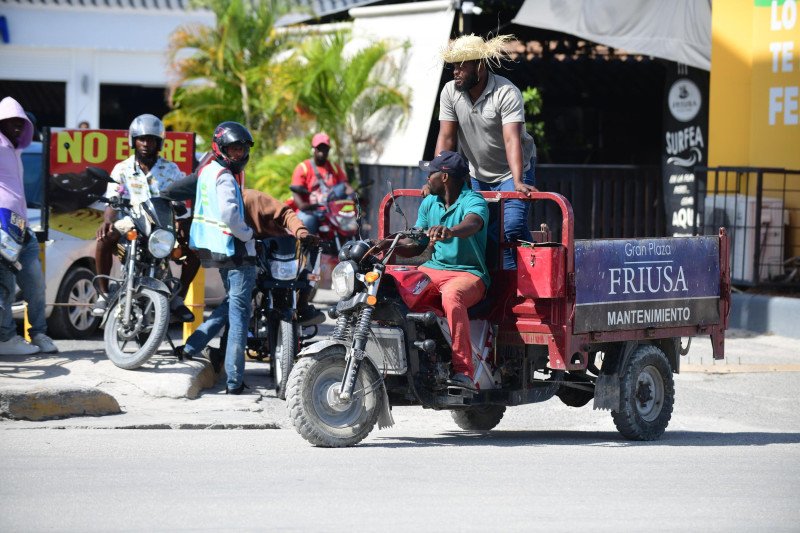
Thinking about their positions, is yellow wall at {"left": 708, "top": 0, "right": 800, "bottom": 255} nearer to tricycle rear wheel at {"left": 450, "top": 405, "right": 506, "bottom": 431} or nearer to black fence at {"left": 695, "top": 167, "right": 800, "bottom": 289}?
black fence at {"left": 695, "top": 167, "right": 800, "bottom": 289}

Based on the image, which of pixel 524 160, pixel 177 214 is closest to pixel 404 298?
pixel 524 160

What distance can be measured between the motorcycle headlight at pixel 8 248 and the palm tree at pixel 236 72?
9.78m

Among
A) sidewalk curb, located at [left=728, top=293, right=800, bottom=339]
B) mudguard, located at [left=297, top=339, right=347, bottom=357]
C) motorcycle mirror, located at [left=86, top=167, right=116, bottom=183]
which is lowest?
sidewalk curb, located at [left=728, top=293, right=800, bottom=339]

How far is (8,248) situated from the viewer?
10.6 metres

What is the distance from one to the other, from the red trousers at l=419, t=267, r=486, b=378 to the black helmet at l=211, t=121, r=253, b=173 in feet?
7.80

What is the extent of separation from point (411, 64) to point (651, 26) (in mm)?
3352

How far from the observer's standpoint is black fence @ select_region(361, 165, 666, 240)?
718 inches

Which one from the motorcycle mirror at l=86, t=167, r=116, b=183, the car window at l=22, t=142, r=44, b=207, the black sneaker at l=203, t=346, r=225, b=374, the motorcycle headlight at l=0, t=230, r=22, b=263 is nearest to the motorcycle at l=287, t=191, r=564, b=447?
the black sneaker at l=203, t=346, r=225, b=374

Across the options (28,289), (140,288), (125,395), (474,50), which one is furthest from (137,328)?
(474,50)

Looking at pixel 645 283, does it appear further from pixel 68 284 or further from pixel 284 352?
pixel 68 284

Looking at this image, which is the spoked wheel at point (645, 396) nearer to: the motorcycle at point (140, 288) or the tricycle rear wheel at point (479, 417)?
the tricycle rear wheel at point (479, 417)

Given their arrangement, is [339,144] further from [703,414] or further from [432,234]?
[432,234]

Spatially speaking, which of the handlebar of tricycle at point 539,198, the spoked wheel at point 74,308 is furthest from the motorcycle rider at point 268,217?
the spoked wheel at point 74,308

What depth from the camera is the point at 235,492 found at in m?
6.83
